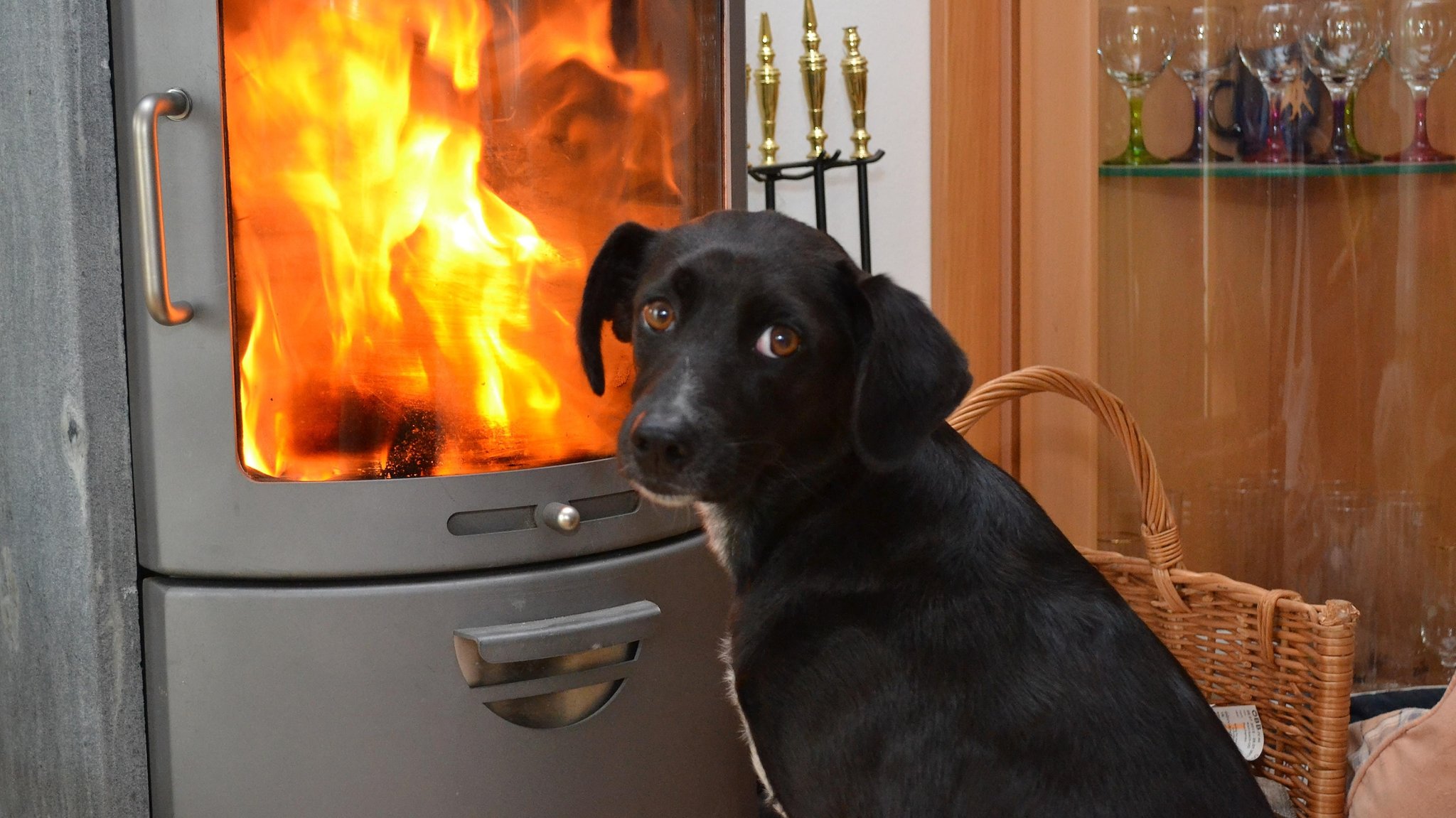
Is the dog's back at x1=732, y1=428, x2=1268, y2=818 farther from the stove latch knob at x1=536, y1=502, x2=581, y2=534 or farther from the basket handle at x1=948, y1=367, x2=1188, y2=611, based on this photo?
the basket handle at x1=948, y1=367, x2=1188, y2=611

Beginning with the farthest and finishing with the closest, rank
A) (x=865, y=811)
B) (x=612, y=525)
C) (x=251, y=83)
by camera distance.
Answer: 1. (x=612, y=525)
2. (x=251, y=83)
3. (x=865, y=811)

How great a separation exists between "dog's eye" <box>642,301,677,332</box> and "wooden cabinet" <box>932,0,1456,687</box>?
101 cm

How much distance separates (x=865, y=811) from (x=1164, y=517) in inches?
26.3

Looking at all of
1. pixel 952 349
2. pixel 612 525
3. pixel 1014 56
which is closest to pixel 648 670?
pixel 612 525

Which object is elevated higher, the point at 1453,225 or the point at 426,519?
the point at 1453,225

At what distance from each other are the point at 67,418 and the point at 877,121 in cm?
137

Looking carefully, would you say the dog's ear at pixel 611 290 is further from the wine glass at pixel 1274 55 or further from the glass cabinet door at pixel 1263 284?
the wine glass at pixel 1274 55

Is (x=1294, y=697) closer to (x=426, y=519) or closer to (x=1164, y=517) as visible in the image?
(x=1164, y=517)

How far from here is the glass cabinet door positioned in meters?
1.75

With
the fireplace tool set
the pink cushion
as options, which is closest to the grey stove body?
the fireplace tool set

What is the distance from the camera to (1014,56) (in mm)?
2006

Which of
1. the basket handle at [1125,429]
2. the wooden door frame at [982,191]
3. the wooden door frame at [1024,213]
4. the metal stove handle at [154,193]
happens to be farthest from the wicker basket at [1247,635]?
the metal stove handle at [154,193]

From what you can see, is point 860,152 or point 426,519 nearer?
point 426,519

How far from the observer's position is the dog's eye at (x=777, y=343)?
107 centimetres
